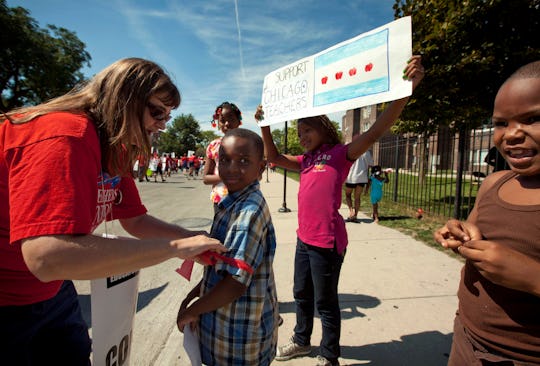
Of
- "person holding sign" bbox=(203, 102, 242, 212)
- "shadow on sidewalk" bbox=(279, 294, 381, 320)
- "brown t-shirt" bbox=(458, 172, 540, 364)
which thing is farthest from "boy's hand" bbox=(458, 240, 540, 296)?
"person holding sign" bbox=(203, 102, 242, 212)

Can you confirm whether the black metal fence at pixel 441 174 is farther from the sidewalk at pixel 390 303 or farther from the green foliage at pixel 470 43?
the sidewalk at pixel 390 303

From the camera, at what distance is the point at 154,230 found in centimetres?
186

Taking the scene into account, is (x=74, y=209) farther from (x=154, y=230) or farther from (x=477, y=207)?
(x=477, y=207)

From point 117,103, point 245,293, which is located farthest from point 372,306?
point 117,103

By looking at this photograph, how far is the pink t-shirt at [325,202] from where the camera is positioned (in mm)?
2188

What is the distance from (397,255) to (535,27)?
513 centimetres

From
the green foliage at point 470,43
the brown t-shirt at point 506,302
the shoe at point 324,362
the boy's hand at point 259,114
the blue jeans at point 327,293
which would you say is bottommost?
the shoe at point 324,362

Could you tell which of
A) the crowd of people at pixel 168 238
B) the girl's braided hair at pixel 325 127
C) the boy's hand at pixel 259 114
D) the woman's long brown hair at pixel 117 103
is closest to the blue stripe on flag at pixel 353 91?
the girl's braided hair at pixel 325 127

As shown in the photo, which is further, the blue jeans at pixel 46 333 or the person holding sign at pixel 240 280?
the person holding sign at pixel 240 280

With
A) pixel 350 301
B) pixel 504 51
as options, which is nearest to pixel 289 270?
pixel 350 301

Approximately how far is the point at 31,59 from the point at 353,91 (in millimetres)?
34992

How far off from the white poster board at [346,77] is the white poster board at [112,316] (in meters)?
1.88

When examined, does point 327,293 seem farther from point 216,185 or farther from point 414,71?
point 216,185

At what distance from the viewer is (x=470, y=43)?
5.84 m
